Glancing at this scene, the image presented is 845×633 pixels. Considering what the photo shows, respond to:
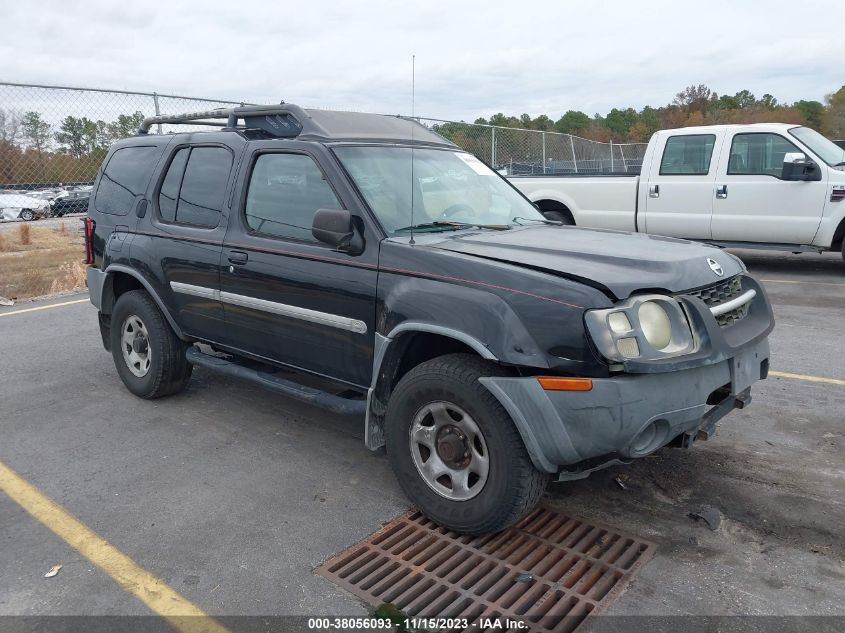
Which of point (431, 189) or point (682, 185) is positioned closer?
point (431, 189)

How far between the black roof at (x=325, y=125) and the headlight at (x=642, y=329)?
6.64ft

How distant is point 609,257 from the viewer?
11.1 ft

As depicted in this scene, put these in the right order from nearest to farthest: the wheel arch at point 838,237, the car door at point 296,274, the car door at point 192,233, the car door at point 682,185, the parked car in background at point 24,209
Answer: the car door at point 296,274
the car door at point 192,233
the wheel arch at point 838,237
the car door at point 682,185
the parked car in background at point 24,209

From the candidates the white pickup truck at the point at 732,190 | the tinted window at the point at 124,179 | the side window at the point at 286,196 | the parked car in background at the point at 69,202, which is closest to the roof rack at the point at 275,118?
the side window at the point at 286,196

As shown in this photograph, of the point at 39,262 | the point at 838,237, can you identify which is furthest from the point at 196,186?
the point at 39,262

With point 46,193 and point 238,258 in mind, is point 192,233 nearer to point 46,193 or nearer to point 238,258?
point 238,258

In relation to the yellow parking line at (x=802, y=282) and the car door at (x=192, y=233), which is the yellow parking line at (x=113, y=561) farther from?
the yellow parking line at (x=802, y=282)

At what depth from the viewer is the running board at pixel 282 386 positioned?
3.86 meters

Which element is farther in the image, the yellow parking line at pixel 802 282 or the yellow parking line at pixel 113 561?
the yellow parking line at pixel 802 282

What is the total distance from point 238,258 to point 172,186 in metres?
1.03

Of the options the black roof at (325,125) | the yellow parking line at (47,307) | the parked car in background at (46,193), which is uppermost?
the black roof at (325,125)

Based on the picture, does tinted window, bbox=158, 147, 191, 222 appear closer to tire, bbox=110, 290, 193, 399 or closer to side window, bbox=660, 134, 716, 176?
tire, bbox=110, 290, 193, 399

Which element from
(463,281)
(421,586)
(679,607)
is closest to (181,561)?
(421,586)

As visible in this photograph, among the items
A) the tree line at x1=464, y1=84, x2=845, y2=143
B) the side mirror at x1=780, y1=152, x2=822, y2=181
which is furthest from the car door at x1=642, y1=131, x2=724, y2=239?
the tree line at x1=464, y1=84, x2=845, y2=143
